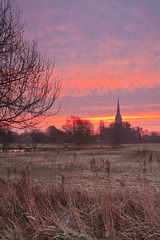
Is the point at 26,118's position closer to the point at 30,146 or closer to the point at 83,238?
the point at 30,146

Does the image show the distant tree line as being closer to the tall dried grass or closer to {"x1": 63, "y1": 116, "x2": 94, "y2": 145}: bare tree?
{"x1": 63, "y1": 116, "x2": 94, "y2": 145}: bare tree

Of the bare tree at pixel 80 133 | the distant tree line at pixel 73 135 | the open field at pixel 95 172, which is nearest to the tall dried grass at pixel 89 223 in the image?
the open field at pixel 95 172

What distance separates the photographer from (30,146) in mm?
9211

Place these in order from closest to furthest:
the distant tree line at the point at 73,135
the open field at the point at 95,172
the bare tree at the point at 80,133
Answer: the open field at the point at 95,172 → the distant tree line at the point at 73,135 → the bare tree at the point at 80,133

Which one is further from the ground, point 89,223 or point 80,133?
point 80,133

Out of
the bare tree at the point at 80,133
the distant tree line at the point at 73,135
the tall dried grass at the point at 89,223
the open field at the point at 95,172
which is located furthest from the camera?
the bare tree at the point at 80,133

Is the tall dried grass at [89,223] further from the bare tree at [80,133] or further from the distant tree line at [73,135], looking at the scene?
the bare tree at [80,133]

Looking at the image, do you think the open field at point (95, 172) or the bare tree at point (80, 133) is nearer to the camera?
the open field at point (95, 172)

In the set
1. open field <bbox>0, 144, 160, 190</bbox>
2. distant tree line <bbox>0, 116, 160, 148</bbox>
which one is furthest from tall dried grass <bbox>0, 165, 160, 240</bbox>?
distant tree line <bbox>0, 116, 160, 148</bbox>

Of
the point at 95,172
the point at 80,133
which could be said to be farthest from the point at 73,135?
the point at 95,172

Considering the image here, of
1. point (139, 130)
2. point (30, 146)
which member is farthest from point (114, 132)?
point (30, 146)

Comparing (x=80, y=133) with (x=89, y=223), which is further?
(x=80, y=133)

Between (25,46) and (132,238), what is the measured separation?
6.08 m

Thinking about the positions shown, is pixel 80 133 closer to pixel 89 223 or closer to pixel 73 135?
pixel 73 135
